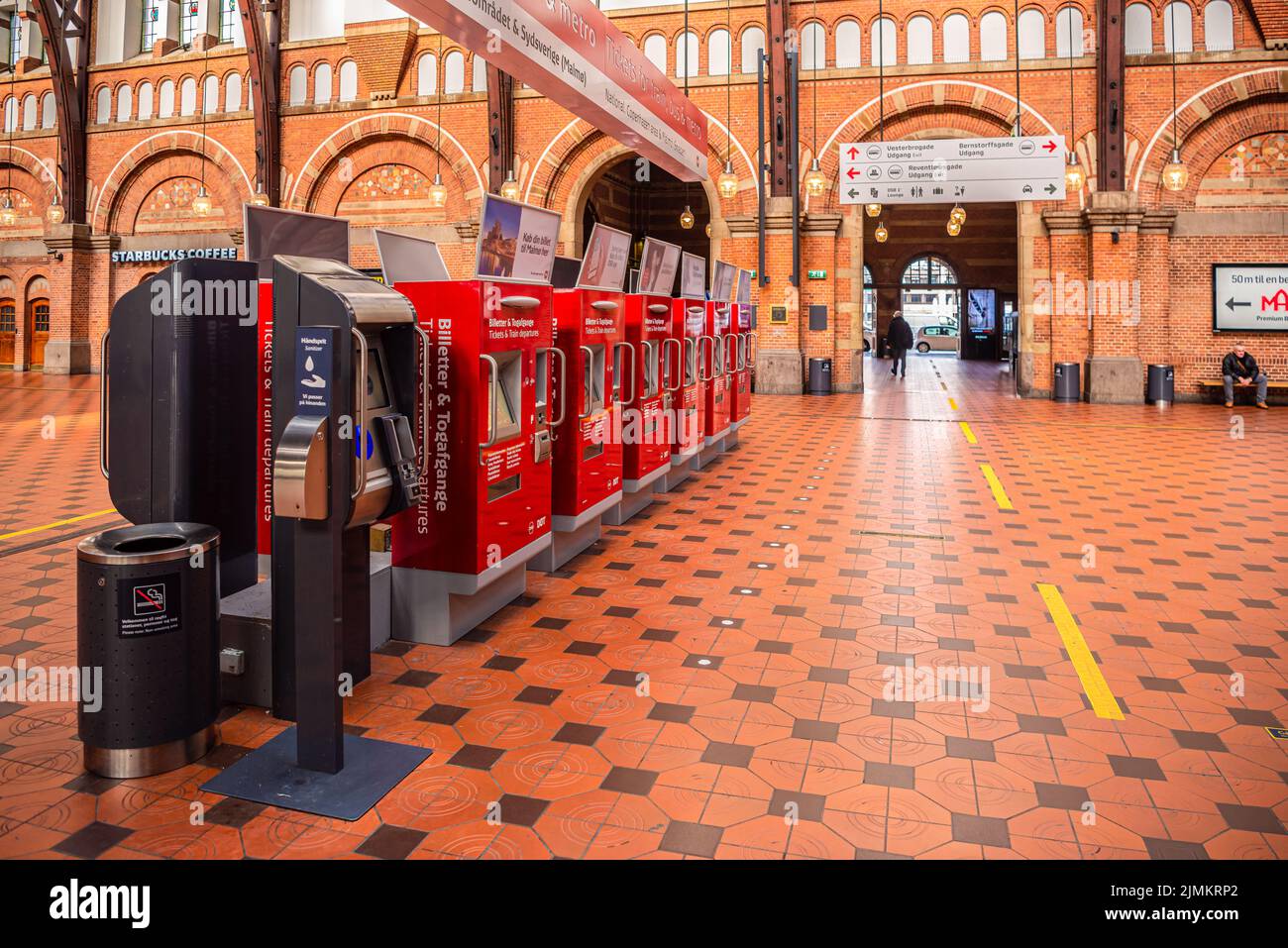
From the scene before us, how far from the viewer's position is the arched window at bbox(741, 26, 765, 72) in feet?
54.9

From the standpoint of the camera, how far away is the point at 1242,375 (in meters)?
14.9

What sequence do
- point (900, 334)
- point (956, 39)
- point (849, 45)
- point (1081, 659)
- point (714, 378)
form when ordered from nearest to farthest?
point (1081, 659) < point (714, 378) < point (956, 39) < point (849, 45) < point (900, 334)

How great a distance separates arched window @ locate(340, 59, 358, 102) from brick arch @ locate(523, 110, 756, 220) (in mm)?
4389

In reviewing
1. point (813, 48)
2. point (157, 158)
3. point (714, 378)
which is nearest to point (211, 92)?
point (157, 158)

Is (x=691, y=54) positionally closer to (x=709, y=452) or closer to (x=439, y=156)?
(x=439, y=156)

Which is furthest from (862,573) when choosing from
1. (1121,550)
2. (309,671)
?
(309,671)

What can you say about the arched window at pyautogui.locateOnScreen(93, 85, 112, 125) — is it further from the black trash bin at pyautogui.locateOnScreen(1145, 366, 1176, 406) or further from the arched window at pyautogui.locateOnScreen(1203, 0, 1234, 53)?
the black trash bin at pyautogui.locateOnScreen(1145, 366, 1176, 406)

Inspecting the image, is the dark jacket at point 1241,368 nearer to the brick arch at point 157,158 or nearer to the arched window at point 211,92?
the brick arch at point 157,158

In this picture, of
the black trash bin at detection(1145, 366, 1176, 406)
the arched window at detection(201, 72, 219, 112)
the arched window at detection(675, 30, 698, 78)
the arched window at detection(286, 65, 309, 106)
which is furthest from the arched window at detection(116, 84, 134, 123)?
the black trash bin at detection(1145, 366, 1176, 406)

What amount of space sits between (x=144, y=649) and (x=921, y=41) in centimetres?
1692

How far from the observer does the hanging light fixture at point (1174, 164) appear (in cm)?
1406

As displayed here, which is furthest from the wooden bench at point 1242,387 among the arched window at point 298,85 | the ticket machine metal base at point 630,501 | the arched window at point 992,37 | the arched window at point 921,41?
the arched window at point 298,85

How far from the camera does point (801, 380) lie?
17.2 meters

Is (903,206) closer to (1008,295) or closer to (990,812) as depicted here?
(1008,295)
